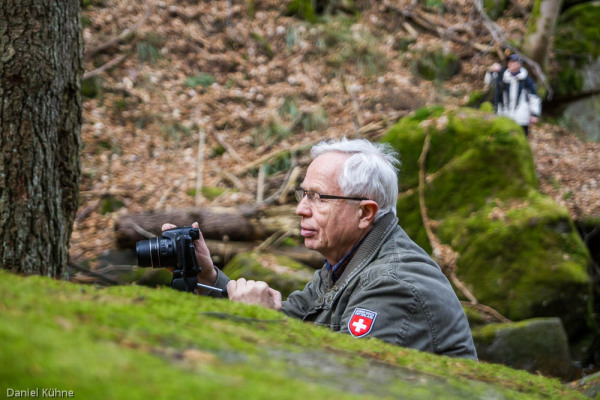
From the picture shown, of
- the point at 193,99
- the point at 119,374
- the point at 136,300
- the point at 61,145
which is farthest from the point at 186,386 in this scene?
the point at 193,99

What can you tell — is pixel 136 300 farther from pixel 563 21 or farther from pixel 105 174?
pixel 563 21

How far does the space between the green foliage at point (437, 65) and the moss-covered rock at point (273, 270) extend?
26.8 feet

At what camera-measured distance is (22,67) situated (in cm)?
328

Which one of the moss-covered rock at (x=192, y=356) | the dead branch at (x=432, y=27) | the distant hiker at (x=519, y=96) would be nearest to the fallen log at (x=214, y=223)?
the moss-covered rock at (x=192, y=356)

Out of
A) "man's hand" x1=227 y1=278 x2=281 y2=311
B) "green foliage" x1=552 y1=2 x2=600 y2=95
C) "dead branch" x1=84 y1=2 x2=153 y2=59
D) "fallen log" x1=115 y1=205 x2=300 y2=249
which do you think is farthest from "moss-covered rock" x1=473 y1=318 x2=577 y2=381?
"green foliage" x1=552 y1=2 x2=600 y2=95

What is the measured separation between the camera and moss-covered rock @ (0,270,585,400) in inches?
39.1

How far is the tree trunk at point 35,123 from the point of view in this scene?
326cm

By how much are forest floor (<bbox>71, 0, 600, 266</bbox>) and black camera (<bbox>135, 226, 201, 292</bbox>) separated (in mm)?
4216

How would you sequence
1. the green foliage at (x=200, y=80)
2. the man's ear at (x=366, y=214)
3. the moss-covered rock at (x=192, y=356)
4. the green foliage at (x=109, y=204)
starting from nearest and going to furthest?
1. the moss-covered rock at (x=192, y=356)
2. the man's ear at (x=366, y=214)
3. the green foliage at (x=109, y=204)
4. the green foliage at (x=200, y=80)

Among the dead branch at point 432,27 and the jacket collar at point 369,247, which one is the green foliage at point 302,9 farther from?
the jacket collar at point 369,247

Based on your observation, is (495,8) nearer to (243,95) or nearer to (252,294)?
(243,95)

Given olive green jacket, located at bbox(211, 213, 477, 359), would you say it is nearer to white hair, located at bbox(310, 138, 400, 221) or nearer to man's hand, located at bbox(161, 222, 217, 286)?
white hair, located at bbox(310, 138, 400, 221)

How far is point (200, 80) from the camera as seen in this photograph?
1145 cm

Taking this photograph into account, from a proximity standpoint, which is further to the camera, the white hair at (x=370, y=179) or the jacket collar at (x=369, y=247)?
the white hair at (x=370, y=179)
